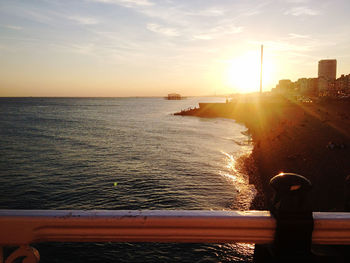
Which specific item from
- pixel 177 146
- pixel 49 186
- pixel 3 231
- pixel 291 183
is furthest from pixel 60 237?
pixel 177 146

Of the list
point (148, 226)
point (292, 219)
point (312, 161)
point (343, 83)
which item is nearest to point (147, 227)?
point (148, 226)

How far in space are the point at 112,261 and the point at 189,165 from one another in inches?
502

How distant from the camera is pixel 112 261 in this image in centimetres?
883

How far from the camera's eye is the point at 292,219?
1.49m

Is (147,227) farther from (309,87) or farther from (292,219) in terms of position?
(309,87)

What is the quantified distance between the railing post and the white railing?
58 mm

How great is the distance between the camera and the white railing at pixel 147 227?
146 centimetres

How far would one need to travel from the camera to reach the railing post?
1.48m

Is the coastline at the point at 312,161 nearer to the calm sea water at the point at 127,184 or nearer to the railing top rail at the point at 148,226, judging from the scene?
the calm sea water at the point at 127,184

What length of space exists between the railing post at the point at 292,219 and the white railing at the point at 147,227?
0.06m

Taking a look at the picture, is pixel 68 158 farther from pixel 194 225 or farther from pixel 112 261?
pixel 194 225

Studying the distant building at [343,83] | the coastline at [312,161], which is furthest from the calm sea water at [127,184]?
the distant building at [343,83]

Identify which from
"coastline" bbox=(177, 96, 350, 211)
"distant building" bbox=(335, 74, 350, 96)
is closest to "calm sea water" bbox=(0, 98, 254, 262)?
"coastline" bbox=(177, 96, 350, 211)

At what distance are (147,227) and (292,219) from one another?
85cm
